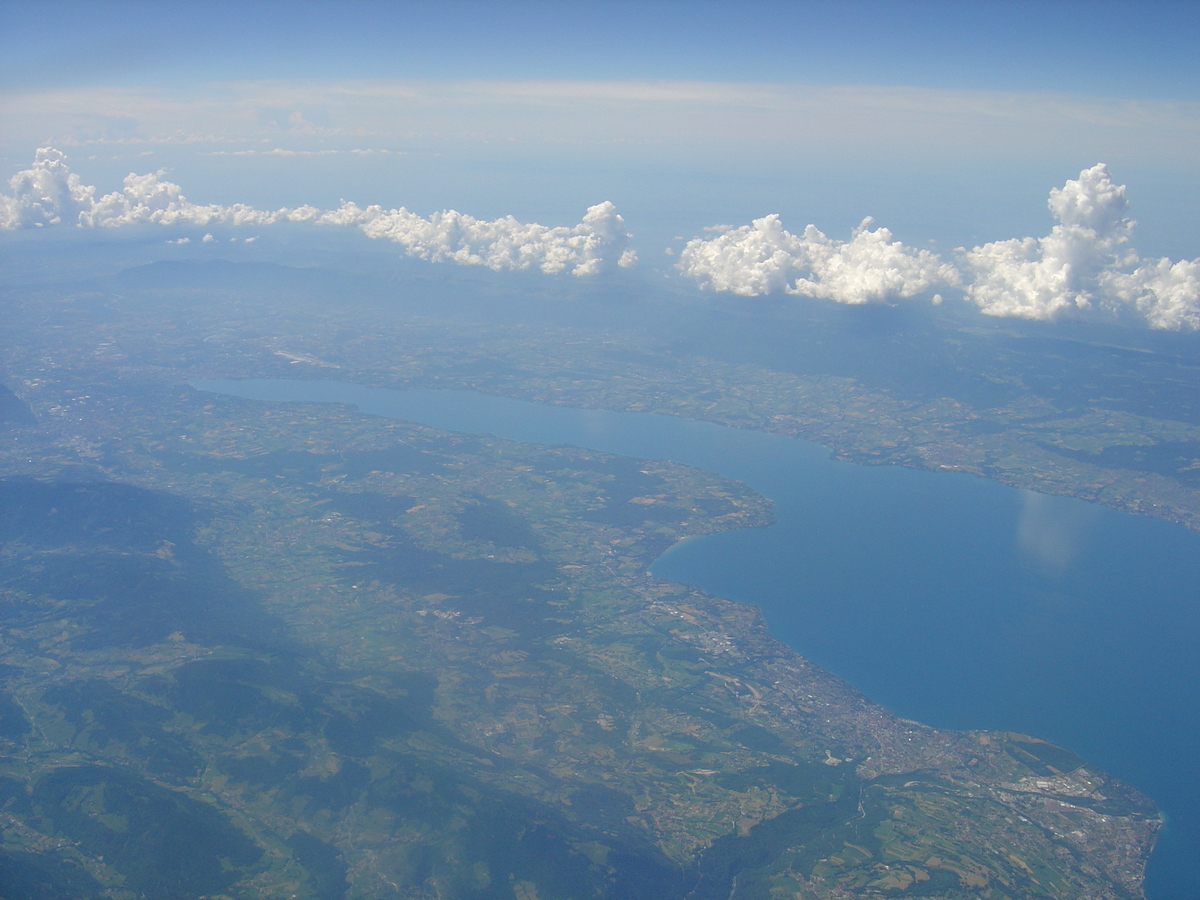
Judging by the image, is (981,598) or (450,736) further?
(981,598)

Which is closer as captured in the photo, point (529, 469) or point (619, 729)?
point (619, 729)

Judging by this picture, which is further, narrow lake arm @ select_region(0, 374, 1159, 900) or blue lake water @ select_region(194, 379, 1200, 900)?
blue lake water @ select_region(194, 379, 1200, 900)

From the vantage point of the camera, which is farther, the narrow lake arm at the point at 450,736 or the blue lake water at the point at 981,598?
the blue lake water at the point at 981,598

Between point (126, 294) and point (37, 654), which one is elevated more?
point (126, 294)

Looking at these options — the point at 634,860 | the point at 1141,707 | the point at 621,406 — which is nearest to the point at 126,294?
the point at 621,406

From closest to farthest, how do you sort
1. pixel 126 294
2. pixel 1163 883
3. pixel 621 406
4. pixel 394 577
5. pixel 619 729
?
pixel 1163 883 → pixel 619 729 → pixel 394 577 → pixel 621 406 → pixel 126 294

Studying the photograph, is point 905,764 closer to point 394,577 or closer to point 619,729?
point 619,729

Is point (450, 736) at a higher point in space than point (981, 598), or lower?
lower

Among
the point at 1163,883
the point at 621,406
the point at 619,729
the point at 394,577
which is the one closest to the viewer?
the point at 1163,883
